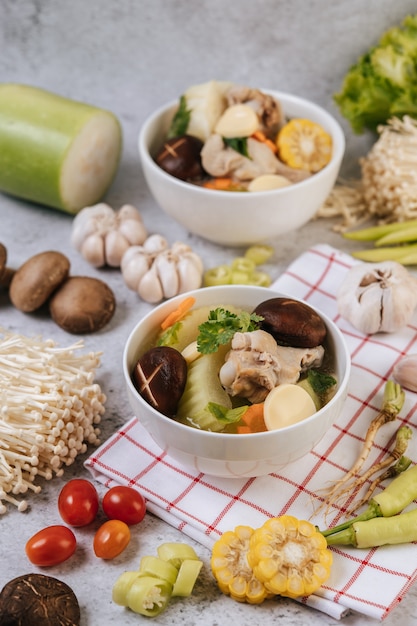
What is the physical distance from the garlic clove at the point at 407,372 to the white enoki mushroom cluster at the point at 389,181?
2.78 ft

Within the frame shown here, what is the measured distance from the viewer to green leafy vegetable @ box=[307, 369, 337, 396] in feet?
6.56

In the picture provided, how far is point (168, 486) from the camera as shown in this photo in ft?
6.64

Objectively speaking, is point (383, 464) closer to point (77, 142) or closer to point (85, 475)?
point (85, 475)

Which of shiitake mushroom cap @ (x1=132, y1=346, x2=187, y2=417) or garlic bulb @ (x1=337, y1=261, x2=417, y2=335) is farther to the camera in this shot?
garlic bulb @ (x1=337, y1=261, x2=417, y2=335)

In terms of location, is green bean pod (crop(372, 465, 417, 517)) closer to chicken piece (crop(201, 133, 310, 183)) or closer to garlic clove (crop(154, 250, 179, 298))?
garlic clove (crop(154, 250, 179, 298))

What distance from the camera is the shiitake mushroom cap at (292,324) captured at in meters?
2.02

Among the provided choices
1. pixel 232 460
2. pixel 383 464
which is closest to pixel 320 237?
pixel 383 464

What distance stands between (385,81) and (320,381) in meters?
1.55

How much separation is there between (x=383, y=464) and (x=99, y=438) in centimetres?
76

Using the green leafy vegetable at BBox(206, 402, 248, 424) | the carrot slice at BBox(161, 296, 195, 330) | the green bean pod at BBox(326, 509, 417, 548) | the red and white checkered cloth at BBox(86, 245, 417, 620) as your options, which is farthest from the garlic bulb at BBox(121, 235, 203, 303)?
the green bean pod at BBox(326, 509, 417, 548)

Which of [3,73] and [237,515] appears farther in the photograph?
[3,73]

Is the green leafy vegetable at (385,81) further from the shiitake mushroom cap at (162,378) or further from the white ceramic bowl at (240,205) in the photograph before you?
the shiitake mushroom cap at (162,378)

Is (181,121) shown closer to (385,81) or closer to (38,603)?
(385,81)

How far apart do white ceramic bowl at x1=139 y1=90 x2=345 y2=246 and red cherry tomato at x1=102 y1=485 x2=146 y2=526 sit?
1105 millimetres
